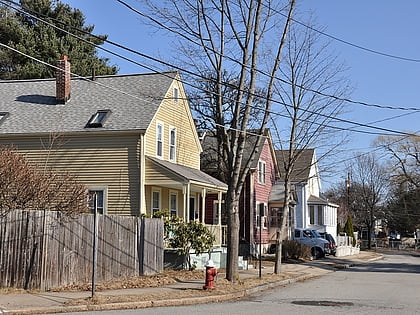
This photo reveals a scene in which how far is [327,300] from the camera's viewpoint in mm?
16953

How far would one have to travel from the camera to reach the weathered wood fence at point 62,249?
53.8 feet

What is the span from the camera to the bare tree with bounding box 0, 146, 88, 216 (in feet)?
56.7

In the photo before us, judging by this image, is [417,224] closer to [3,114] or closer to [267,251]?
[267,251]

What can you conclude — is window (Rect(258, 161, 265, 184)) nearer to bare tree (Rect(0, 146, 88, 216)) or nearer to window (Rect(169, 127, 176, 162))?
window (Rect(169, 127, 176, 162))

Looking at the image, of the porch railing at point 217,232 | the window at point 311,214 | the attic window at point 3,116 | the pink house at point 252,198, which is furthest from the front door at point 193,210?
the window at point 311,214

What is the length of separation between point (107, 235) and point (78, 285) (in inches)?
79.4

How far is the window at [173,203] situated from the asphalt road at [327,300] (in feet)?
29.0

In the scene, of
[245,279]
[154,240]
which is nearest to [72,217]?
[154,240]

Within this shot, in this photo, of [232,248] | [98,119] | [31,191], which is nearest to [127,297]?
[31,191]

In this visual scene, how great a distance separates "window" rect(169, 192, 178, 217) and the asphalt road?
348 inches

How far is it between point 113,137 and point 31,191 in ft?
28.9

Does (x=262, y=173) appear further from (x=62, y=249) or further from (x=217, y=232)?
(x=62, y=249)

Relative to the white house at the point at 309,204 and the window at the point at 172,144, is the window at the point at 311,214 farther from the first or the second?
the window at the point at 172,144

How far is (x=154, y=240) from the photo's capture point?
844 inches
